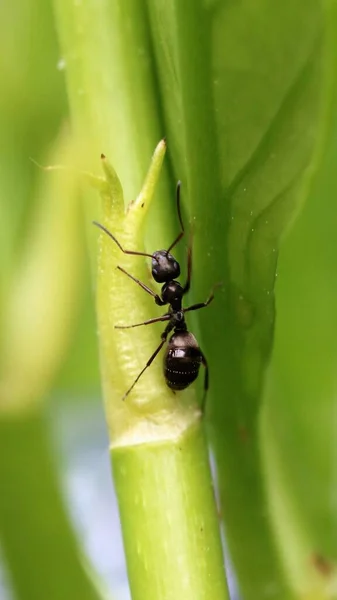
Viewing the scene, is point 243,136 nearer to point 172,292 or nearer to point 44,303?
point 172,292

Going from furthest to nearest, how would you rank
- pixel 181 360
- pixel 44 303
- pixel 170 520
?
pixel 44 303 → pixel 181 360 → pixel 170 520

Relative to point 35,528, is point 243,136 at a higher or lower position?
higher

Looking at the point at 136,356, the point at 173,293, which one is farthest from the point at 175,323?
the point at 136,356

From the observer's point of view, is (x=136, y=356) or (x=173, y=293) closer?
(x=136, y=356)

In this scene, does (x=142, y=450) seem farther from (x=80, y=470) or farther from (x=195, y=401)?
(x=80, y=470)

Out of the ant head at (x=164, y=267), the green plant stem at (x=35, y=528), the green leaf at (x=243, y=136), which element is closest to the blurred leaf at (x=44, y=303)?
the green plant stem at (x=35, y=528)

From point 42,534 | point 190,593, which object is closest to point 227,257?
point 190,593

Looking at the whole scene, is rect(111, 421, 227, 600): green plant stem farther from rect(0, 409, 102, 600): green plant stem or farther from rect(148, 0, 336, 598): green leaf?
rect(0, 409, 102, 600): green plant stem
